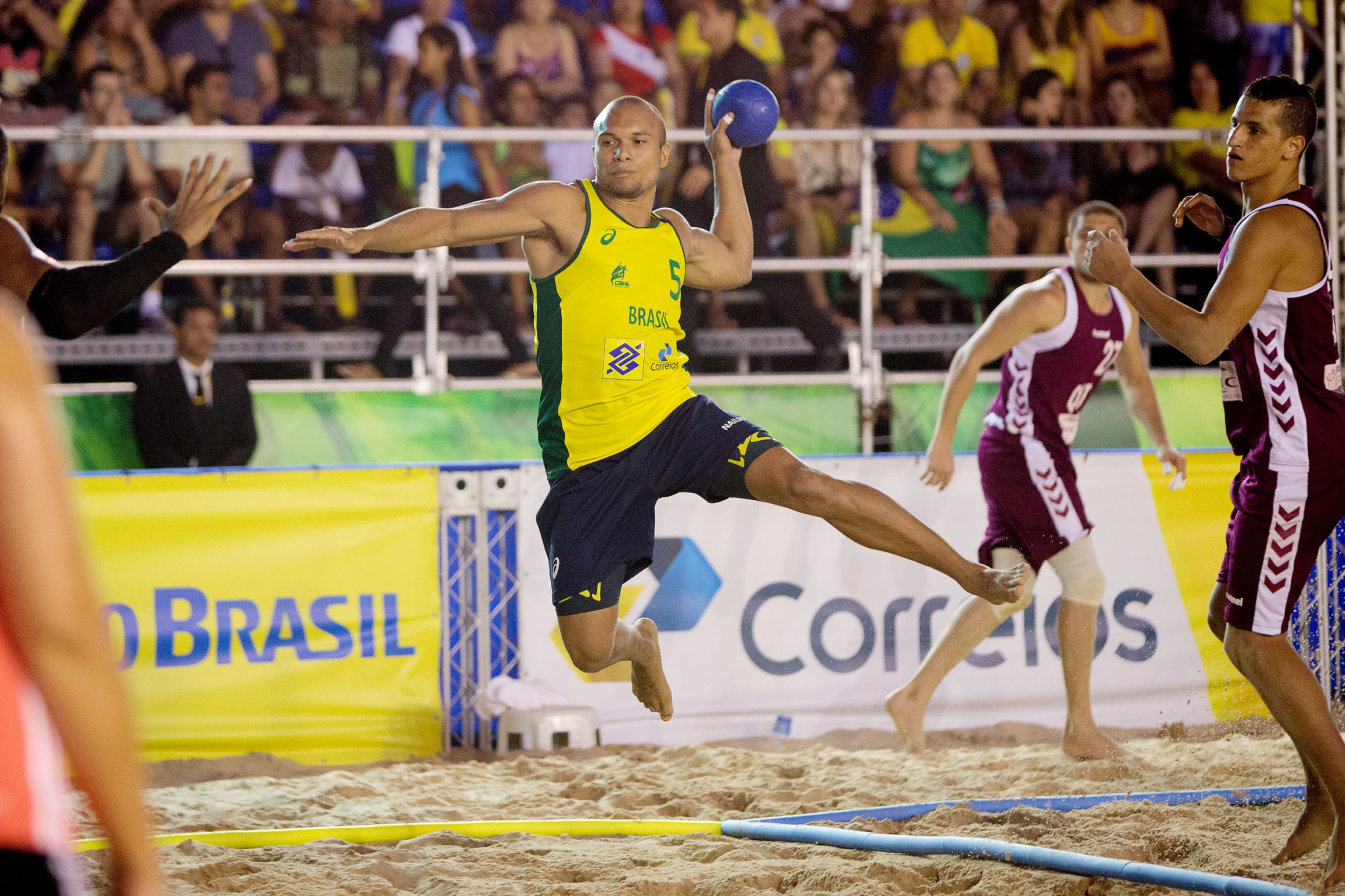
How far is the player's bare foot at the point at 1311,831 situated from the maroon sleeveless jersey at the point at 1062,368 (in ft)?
7.31

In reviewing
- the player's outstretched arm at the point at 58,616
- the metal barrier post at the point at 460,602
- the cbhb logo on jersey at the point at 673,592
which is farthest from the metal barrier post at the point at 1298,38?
the player's outstretched arm at the point at 58,616

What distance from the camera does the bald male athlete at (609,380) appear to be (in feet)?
14.3

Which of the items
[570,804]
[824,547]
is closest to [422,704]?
[570,804]

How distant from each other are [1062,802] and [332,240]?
126 inches

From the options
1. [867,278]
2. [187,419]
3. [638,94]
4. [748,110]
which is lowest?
[187,419]

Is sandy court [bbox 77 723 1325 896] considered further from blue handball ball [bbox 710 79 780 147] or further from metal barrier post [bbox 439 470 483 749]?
blue handball ball [bbox 710 79 780 147]

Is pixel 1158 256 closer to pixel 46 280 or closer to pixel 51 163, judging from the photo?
pixel 46 280

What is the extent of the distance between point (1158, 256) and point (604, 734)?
173 inches

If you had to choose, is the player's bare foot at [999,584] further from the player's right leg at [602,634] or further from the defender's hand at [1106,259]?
the player's right leg at [602,634]

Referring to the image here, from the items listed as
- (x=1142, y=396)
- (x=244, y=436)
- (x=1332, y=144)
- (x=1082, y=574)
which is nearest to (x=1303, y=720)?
(x=1082, y=574)

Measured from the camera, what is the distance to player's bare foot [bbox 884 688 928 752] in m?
5.98

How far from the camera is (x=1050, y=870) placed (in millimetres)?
3693

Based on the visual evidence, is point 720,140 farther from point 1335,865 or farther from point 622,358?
point 1335,865

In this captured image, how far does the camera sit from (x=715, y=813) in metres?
5.05
